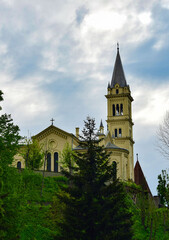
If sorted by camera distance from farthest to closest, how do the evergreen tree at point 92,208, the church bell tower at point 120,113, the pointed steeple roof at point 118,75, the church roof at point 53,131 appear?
the pointed steeple roof at point 118,75, the church bell tower at point 120,113, the church roof at point 53,131, the evergreen tree at point 92,208

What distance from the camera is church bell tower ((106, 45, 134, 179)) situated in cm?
8832

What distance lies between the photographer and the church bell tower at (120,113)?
88325 mm

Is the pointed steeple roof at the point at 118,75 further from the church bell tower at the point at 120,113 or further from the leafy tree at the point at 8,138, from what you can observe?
the leafy tree at the point at 8,138

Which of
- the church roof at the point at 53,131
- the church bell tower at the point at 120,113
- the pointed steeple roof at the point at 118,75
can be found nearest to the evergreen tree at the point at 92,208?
the church roof at the point at 53,131

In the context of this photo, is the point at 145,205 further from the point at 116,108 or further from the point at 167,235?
the point at 116,108

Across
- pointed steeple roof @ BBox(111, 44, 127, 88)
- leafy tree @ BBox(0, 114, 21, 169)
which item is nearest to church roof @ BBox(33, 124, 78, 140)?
pointed steeple roof @ BBox(111, 44, 127, 88)

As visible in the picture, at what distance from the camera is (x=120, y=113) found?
299 feet

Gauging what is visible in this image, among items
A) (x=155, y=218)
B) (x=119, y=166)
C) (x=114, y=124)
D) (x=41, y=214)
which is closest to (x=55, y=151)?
(x=119, y=166)

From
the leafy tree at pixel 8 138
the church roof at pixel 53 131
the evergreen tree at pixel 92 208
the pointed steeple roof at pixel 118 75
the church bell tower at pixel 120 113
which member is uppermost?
the pointed steeple roof at pixel 118 75

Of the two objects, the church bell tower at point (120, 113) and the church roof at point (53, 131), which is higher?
the church bell tower at point (120, 113)

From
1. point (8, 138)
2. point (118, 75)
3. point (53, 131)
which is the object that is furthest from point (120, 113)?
point (8, 138)

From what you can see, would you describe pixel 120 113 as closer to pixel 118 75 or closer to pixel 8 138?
pixel 118 75

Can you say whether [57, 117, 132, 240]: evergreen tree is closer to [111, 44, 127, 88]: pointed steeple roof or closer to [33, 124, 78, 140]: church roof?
[33, 124, 78, 140]: church roof

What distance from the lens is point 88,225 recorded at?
78.1 ft
